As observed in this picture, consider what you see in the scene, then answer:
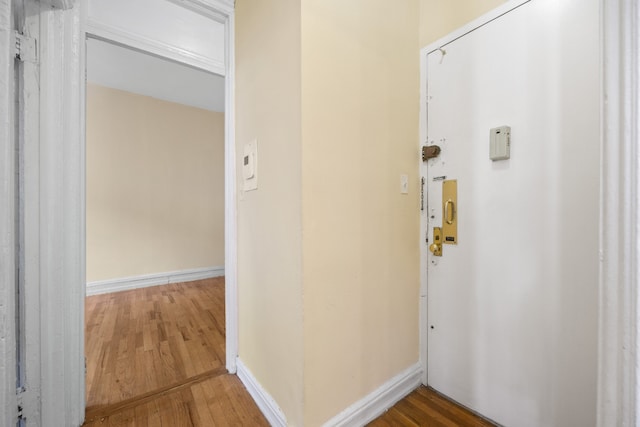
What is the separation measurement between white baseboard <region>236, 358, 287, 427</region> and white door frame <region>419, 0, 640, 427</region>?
1.19 metres

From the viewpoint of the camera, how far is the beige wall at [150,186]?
3.40 meters

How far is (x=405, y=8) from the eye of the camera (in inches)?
58.6

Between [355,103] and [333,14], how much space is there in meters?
0.40

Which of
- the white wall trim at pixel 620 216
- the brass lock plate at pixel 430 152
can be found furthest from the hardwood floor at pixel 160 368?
the brass lock plate at pixel 430 152

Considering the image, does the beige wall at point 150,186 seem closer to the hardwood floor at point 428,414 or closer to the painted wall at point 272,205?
the painted wall at point 272,205

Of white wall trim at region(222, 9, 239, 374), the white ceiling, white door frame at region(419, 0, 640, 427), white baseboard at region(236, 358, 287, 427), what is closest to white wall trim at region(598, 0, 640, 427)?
white door frame at region(419, 0, 640, 427)

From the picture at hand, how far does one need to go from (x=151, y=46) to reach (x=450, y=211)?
2.07 metres

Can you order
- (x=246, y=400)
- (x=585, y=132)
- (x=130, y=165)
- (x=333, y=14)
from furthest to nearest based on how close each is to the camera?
1. (x=130, y=165)
2. (x=246, y=400)
3. (x=333, y=14)
4. (x=585, y=132)

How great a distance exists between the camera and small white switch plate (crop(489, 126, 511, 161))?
1.21 metres

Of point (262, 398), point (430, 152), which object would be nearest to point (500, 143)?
point (430, 152)

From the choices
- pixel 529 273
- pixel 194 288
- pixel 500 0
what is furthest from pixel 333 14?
pixel 194 288

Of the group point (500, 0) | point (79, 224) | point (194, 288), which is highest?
point (500, 0)

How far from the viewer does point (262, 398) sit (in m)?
1.37

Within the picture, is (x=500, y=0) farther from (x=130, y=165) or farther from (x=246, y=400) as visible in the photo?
(x=130, y=165)
